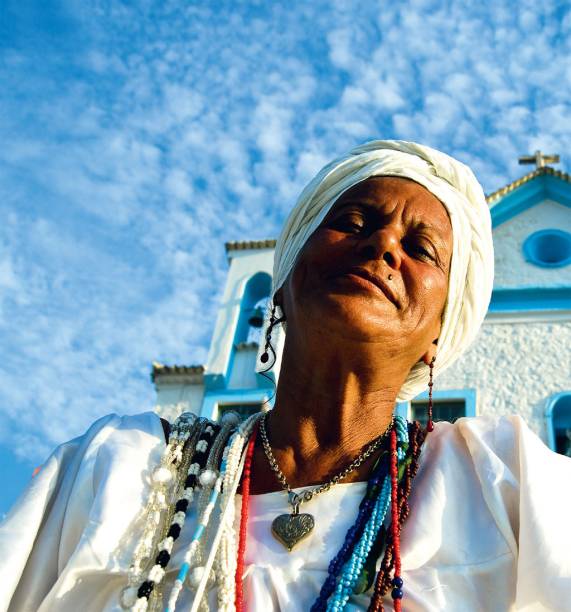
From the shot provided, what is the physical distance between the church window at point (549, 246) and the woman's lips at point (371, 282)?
887cm

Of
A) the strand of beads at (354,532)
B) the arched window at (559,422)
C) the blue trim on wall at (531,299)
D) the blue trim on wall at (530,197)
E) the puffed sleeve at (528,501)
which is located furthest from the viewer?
the blue trim on wall at (530,197)

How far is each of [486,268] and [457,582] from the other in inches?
49.8

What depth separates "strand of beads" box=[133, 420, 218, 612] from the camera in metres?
1.98

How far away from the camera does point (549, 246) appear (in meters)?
11.1

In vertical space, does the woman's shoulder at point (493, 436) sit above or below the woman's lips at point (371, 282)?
below

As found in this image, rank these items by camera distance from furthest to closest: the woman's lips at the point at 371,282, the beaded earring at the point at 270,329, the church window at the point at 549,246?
the church window at the point at 549,246, the beaded earring at the point at 270,329, the woman's lips at the point at 371,282

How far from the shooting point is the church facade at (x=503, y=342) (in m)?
9.12

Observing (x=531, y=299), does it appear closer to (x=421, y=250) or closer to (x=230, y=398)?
(x=230, y=398)

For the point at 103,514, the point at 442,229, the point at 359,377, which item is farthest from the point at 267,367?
the point at 103,514

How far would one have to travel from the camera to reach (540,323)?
9773 mm

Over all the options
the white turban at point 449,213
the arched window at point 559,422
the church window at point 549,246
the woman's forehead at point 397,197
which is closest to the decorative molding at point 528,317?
the church window at point 549,246

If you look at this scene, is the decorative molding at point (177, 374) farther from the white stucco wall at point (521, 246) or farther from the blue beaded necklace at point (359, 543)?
the blue beaded necklace at point (359, 543)

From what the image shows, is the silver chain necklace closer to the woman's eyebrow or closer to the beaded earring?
the beaded earring

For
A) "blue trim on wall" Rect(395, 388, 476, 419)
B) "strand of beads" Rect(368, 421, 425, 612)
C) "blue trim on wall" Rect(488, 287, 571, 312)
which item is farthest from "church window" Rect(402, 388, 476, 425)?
"strand of beads" Rect(368, 421, 425, 612)
